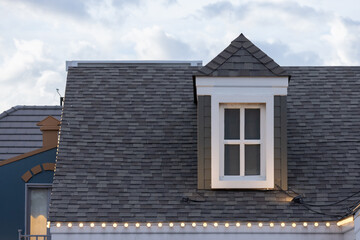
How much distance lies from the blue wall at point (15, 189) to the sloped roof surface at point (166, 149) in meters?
1.67

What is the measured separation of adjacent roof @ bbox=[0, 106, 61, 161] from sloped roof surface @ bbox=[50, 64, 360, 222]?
12.8ft

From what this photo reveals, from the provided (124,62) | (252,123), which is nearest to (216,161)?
(252,123)

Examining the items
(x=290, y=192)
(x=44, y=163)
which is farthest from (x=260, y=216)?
(x=44, y=163)

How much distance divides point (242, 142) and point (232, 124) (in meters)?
0.34

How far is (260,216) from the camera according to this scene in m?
13.1

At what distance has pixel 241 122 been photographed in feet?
45.4

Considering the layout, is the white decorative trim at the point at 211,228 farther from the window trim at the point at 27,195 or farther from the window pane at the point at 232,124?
the window trim at the point at 27,195

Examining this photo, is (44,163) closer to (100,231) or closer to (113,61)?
(113,61)

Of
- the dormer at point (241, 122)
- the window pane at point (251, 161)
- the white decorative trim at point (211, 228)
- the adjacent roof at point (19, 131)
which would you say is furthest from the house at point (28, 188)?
the window pane at point (251, 161)

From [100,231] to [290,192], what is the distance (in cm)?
297

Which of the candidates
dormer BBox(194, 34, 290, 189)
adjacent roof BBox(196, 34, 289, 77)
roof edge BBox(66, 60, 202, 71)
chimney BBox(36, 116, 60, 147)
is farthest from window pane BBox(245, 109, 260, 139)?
chimney BBox(36, 116, 60, 147)

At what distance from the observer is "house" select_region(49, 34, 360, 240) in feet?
42.8

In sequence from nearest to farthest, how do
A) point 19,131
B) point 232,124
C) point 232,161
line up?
point 232,161
point 232,124
point 19,131

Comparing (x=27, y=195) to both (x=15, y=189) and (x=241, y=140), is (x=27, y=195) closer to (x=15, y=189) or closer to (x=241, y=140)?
(x=15, y=189)
